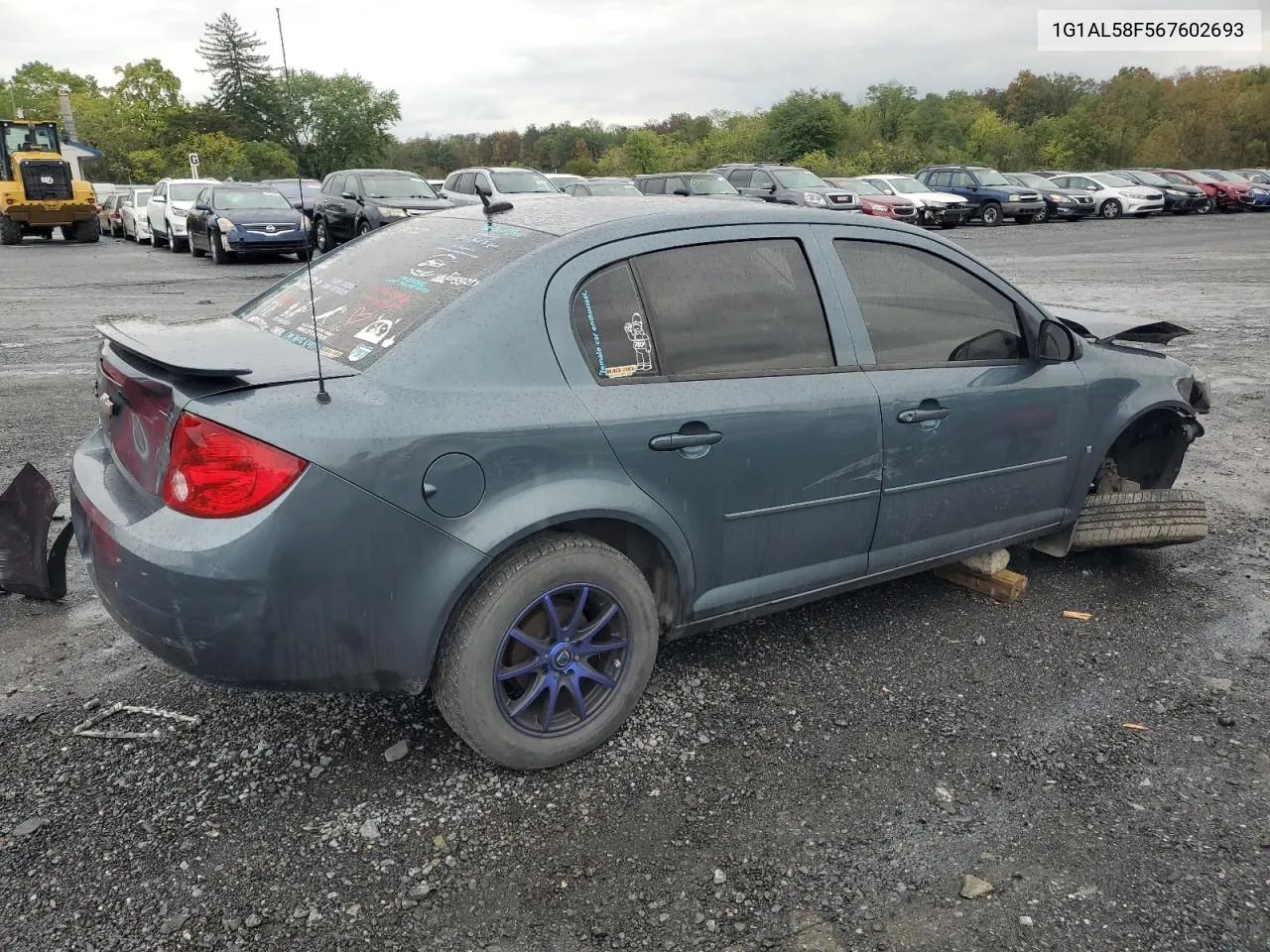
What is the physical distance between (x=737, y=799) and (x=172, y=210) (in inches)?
948

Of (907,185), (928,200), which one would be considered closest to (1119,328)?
(928,200)

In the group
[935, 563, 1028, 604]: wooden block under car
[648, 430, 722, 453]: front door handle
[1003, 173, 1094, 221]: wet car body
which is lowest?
[935, 563, 1028, 604]: wooden block under car

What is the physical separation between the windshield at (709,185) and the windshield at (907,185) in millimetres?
7203

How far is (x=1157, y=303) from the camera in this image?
12.9 m

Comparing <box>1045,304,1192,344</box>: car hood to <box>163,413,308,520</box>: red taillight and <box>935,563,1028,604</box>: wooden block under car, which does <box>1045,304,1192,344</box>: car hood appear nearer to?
<box>935,563,1028,604</box>: wooden block under car

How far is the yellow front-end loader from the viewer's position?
25.8 m

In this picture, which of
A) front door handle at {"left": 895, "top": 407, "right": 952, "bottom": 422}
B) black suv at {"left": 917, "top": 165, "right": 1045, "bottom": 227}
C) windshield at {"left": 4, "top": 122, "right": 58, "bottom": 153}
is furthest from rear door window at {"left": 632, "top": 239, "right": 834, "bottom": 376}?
windshield at {"left": 4, "top": 122, "right": 58, "bottom": 153}

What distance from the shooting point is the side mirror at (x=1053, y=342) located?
12.6 feet

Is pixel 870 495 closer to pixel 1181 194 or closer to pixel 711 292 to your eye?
pixel 711 292

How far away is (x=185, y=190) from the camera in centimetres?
2381

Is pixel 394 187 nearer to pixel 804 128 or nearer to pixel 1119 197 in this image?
pixel 1119 197

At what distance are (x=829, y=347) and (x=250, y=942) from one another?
246cm

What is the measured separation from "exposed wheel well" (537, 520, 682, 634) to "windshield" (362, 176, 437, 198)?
Result: 17.7m

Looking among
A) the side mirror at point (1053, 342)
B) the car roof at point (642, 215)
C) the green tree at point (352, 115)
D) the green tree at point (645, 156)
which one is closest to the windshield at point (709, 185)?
the side mirror at point (1053, 342)
